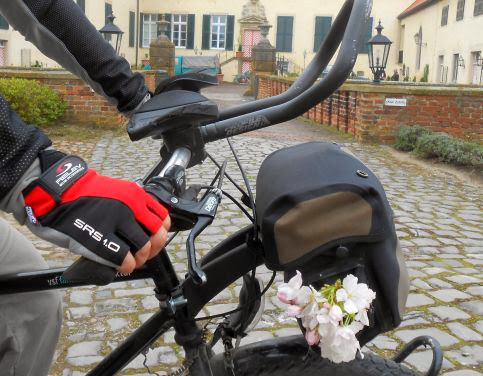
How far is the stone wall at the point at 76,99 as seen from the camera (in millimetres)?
12258

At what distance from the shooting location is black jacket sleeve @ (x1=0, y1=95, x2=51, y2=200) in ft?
3.89

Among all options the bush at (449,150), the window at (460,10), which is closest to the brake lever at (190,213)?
the bush at (449,150)

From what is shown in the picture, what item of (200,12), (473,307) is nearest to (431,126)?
(473,307)

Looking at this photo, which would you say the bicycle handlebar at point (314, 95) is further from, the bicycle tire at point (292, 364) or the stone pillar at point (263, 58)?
the stone pillar at point (263, 58)

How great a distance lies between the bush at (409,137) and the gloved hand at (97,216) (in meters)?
10.5

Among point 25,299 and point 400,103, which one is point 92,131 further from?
point 25,299

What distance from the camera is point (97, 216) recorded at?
1124 millimetres

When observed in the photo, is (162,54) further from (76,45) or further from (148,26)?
(76,45)

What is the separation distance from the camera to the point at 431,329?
3693mm

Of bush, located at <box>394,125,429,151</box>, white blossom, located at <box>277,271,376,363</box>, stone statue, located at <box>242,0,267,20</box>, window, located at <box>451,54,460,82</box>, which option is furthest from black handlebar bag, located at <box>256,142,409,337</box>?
stone statue, located at <box>242,0,267,20</box>

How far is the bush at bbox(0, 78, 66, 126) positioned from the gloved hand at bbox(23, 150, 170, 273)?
10310 millimetres

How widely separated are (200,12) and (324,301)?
44.6 meters

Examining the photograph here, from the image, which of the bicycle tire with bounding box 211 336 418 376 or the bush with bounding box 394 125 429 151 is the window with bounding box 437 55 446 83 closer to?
the bush with bounding box 394 125 429 151

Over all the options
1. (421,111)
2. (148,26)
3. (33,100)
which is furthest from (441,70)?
(33,100)
